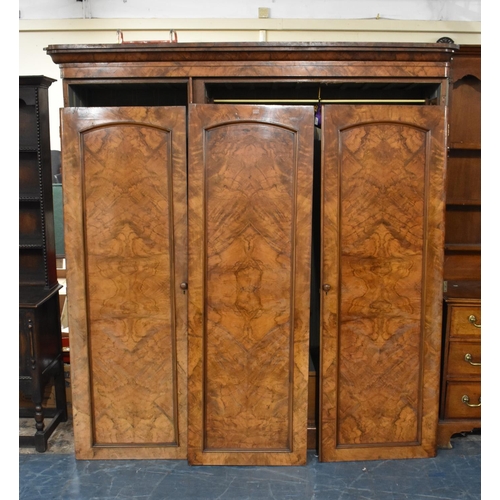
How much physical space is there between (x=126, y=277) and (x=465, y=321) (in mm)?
1822

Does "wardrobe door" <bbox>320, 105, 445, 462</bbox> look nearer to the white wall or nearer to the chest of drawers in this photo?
the chest of drawers

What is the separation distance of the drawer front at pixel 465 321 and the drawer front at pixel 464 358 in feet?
0.18

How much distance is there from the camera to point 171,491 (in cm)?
241

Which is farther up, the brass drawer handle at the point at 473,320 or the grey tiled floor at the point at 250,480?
the brass drawer handle at the point at 473,320

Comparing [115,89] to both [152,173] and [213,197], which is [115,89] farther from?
[213,197]

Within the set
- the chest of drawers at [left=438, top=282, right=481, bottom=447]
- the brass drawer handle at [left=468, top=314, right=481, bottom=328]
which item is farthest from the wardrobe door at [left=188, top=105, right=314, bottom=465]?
the brass drawer handle at [left=468, top=314, right=481, bottom=328]

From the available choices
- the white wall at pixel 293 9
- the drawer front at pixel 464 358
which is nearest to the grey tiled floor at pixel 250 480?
the drawer front at pixel 464 358

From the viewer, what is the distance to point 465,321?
2711 mm

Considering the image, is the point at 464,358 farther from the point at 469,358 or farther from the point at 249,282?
the point at 249,282

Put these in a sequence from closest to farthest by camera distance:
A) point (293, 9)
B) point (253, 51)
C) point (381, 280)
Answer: point (253, 51) → point (381, 280) → point (293, 9)

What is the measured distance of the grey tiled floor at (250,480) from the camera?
7.82 feet

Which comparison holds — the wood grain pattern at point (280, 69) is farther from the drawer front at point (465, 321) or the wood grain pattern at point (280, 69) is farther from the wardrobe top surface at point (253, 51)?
the drawer front at point (465, 321)

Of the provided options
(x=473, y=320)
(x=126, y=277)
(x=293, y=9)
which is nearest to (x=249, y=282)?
(x=126, y=277)

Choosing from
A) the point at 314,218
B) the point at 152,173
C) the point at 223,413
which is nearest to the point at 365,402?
the point at 223,413
